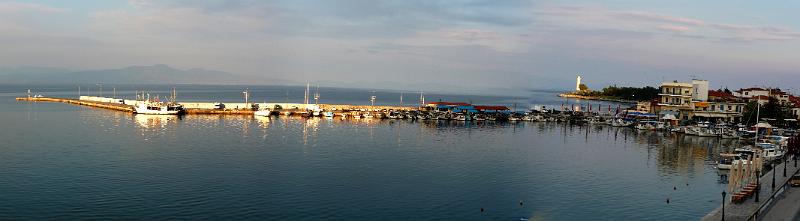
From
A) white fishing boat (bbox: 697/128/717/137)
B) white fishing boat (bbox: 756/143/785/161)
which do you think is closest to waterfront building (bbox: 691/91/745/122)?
white fishing boat (bbox: 697/128/717/137)

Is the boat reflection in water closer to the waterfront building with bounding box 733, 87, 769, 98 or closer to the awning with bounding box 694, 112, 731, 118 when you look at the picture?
the awning with bounding box 694, 112, 731, 118

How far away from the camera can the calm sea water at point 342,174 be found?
28.3 m

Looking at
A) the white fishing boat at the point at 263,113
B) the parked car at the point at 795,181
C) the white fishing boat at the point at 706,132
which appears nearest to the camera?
the parked car at the point at 795,181

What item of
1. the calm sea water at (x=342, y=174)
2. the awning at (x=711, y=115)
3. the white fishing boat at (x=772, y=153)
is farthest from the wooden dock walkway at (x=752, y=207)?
the awning at (x=711, y=115)

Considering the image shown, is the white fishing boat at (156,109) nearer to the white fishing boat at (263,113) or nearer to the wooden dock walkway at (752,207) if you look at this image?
the white fishing boat at (263,113)

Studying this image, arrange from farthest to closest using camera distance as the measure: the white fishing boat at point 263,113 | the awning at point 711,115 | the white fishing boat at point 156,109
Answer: the white fishing boat at point 263,113
the white fishing boat at point 156,109
the awning at point 711,115

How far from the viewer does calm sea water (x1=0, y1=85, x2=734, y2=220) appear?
28.3 meters

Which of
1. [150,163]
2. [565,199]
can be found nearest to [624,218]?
[565,199]

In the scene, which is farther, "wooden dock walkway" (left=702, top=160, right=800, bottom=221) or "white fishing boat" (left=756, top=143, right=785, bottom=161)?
"white fishing boat" (left=756, top=143, right=785, bottom=161)

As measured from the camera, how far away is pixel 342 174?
3772cm

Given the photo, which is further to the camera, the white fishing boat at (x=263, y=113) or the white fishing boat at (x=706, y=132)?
the white fishing boat at (x=263, y=113)

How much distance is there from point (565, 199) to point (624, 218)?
4006 mm

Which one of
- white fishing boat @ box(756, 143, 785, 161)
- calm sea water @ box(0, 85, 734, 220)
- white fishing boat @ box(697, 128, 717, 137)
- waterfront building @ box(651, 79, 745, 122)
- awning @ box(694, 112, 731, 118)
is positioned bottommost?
calm sea water @ box(0, 85, 734, 220)

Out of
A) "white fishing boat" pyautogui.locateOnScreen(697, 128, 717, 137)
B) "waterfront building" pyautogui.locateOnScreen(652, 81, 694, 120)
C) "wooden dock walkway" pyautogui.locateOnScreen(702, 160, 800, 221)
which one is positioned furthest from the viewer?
"waterfront building" pyautogui.locateOnScreen(652, 81, 694, 120)
